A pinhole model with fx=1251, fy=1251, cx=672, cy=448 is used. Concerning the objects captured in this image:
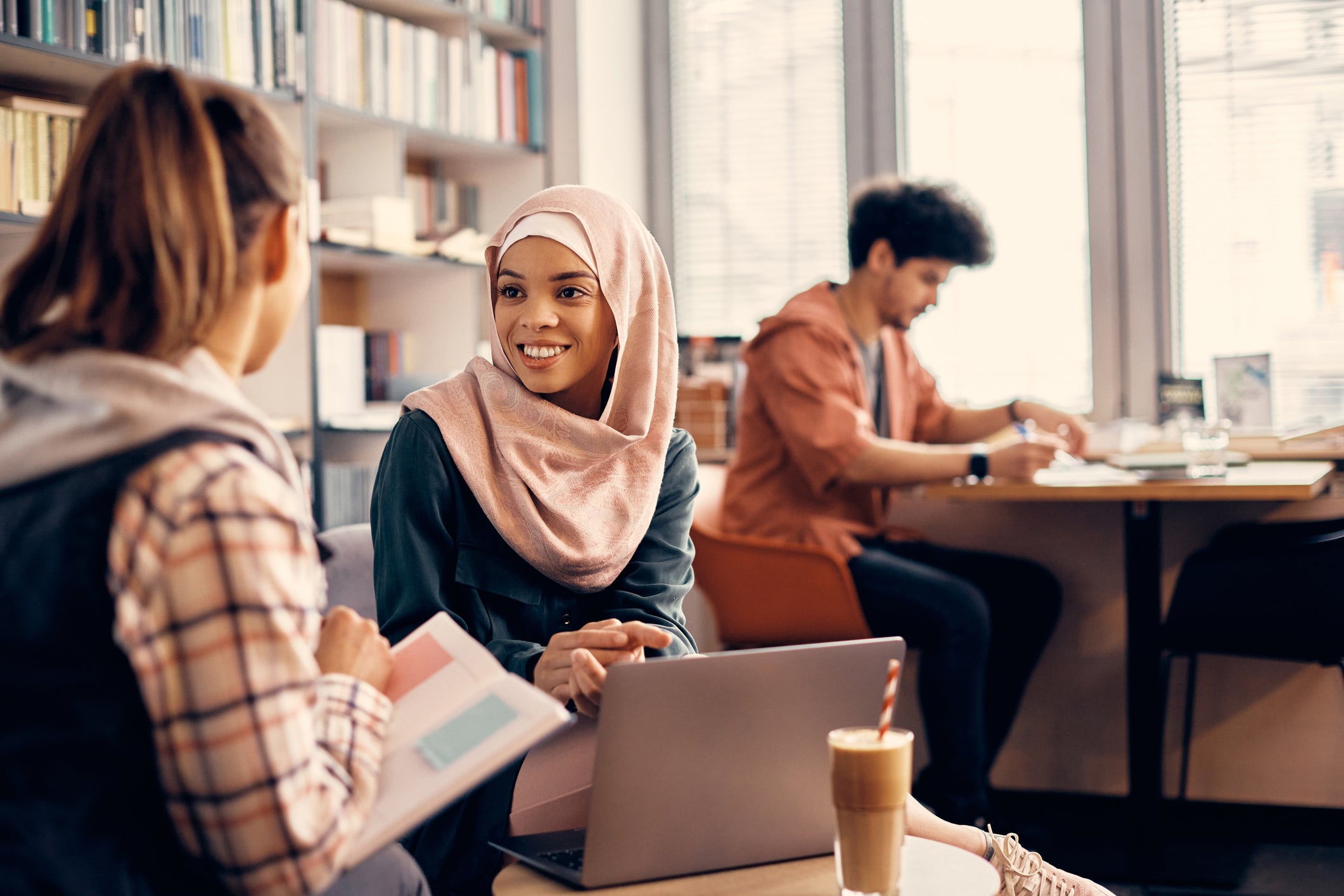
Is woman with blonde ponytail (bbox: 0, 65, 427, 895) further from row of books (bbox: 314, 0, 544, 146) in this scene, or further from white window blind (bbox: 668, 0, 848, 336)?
white window blind (bbox: 668, 0, 848, 336)

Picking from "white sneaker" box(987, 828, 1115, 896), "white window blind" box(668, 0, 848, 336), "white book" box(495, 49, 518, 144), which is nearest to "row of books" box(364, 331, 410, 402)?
"white book" box(495, 49, 518, 144)

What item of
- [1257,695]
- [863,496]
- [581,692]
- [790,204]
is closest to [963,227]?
[863,496]

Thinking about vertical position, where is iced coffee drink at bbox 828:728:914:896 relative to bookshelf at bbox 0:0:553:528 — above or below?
below

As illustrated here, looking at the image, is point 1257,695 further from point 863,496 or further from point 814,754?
point 814,754

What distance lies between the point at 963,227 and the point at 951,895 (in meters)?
2.28

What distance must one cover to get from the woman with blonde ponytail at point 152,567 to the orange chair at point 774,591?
1.87 m

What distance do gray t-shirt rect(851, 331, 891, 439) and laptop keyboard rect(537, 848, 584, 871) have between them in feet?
7.12

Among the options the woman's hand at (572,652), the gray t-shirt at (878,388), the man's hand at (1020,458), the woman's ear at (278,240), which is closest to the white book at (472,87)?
the gray t-shirt at (878,388)

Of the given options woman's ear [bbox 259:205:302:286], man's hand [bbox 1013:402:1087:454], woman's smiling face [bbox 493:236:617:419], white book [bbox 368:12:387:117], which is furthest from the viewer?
white book [bbox 368:12:387:117]

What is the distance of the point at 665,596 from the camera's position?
160 centimetres

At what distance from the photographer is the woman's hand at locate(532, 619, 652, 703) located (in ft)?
4.07

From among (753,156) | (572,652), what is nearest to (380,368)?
(753,156)

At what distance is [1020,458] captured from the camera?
262cm

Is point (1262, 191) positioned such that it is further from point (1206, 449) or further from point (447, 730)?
point (447, 730)
